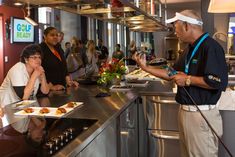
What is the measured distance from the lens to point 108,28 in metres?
11.5

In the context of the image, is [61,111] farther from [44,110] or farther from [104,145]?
[104,145]

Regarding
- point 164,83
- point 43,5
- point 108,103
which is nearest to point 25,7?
point 43,5

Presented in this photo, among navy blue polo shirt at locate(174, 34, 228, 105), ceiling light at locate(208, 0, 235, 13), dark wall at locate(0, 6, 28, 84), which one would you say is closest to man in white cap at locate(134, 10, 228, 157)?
navy blue polo shirt at locate(174, 34, 228, 105)

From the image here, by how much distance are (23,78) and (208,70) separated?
146 cm

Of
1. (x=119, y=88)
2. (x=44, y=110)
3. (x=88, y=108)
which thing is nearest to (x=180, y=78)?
(x=88, y=108)

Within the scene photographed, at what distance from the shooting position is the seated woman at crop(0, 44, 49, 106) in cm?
252

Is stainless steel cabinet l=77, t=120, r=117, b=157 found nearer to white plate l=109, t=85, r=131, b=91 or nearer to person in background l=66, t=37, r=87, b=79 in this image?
white plate l=109, t=85, r=131, b=91

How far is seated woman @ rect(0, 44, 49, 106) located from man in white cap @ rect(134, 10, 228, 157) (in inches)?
44.8

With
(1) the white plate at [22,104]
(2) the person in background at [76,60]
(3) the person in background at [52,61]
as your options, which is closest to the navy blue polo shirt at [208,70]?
(1) the white plate at [22,104]

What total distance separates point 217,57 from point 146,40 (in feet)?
23.1

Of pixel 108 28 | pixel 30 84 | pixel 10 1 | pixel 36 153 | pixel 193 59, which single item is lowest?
pixel 36 153

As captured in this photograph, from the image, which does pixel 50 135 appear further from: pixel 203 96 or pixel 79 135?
pixel 203 96

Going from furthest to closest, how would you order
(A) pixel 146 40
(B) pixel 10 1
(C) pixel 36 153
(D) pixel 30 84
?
(A) pixel 146 40 < (D) pixel 30 84 < (B) pixel 10 1 < (C) pixel 36 153

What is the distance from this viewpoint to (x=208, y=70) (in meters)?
2.28
